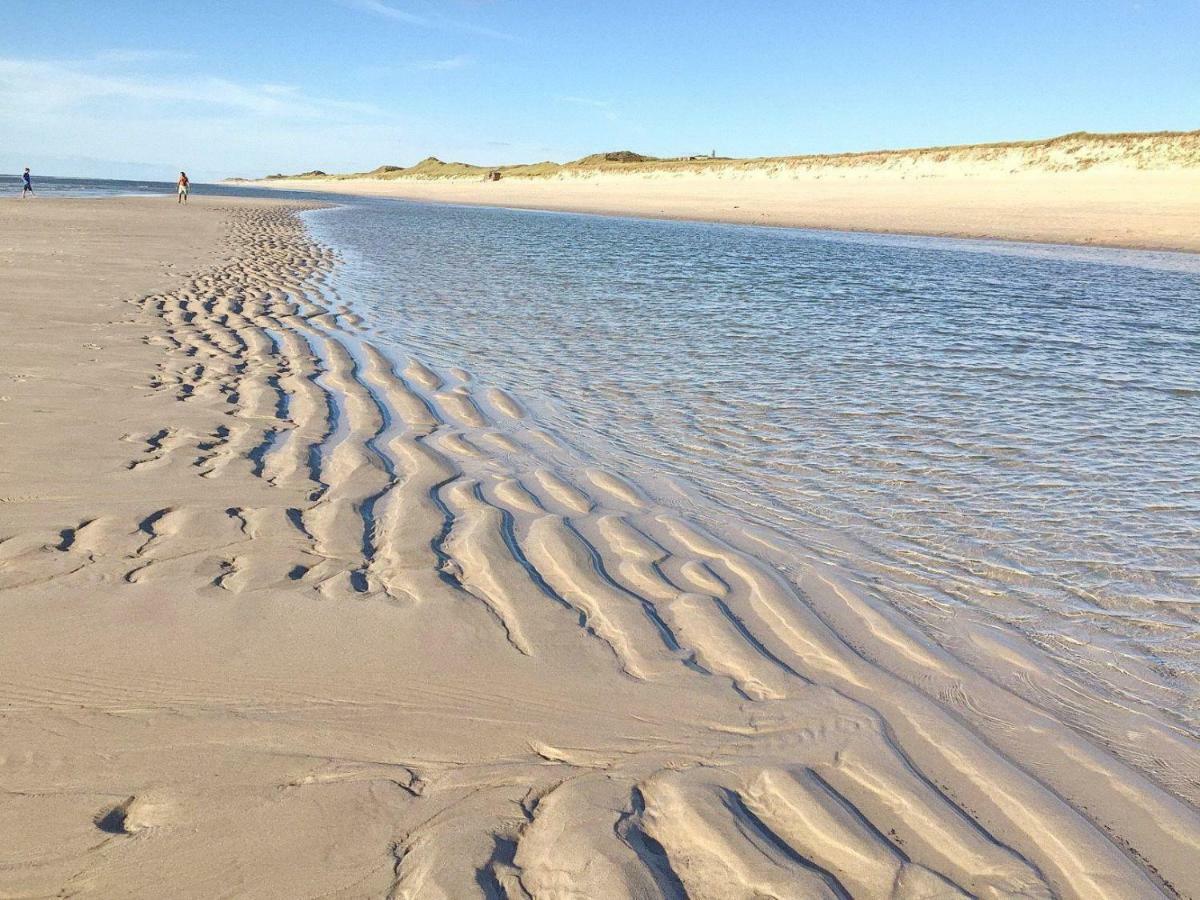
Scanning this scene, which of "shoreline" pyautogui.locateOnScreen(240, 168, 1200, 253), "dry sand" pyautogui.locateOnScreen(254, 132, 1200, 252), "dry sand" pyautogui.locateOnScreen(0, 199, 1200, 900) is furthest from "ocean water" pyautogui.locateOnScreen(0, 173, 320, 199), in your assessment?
"dry sand" pyautogui.locateOnScreen(0, 199, 1200, 900)

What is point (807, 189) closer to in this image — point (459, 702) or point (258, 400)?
point (258, 400)

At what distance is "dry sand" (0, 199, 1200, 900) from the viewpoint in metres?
2.10

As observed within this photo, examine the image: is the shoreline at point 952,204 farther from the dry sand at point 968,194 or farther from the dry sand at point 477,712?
the dry sand at point 477,712

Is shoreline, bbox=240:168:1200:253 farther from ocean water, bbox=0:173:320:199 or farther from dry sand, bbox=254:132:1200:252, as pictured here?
ocean water, bbox=0:173:320:199

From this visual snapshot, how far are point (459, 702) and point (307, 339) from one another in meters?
6.91

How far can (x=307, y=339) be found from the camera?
8.88m

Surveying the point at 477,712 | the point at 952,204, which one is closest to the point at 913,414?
the point at 477,712

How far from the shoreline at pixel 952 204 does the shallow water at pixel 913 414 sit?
12004mm

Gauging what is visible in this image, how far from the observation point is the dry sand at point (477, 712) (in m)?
2.10

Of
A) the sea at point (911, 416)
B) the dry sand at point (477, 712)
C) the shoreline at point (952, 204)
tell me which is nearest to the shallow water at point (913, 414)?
the sea at point (911, 416)

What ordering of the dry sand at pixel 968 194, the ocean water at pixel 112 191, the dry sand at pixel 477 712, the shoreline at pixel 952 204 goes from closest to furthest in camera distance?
the dry sand at pixel 477 712, the shoreline at pixel 952 204, the dry sand at pixel 968 194, the ocean water at pixel 112 191

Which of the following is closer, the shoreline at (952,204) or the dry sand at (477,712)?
the dry sand at (477,712)

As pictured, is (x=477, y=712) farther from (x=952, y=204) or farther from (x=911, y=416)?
(x=952, y=204)

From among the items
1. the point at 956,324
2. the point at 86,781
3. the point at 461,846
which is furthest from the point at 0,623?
the point at 956,324
